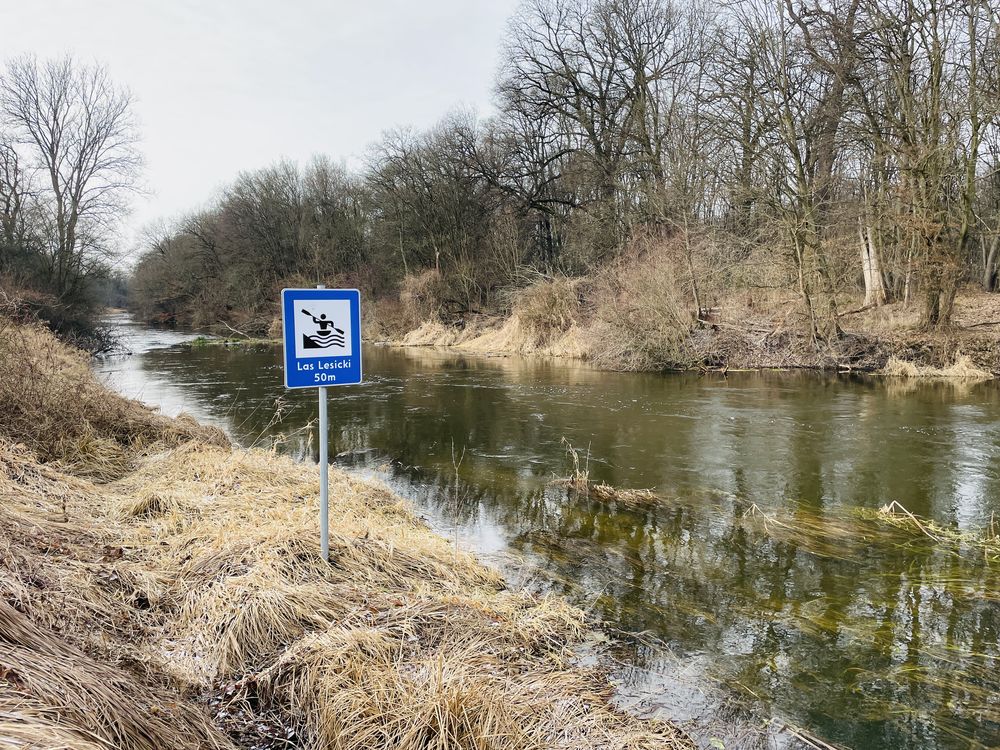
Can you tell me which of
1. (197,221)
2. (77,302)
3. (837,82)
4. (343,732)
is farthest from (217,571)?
(197,221)

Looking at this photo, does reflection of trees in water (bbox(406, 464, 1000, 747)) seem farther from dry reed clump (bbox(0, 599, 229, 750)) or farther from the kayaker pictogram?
dry reed clump (bbox(0, 599, 229, 750))

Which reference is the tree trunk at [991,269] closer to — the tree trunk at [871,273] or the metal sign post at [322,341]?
the tree trunk at [871,273]

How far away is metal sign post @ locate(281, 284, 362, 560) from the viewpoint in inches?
171

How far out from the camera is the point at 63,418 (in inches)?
306

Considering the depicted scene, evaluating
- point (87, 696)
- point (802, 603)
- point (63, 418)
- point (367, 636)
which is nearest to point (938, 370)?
point (802, 603)

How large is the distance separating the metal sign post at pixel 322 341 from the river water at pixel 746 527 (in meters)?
2.39

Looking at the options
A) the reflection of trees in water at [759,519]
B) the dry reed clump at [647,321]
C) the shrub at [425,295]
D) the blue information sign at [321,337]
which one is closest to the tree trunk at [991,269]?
the dry reed clump at [647,321]

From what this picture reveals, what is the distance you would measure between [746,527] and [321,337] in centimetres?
486

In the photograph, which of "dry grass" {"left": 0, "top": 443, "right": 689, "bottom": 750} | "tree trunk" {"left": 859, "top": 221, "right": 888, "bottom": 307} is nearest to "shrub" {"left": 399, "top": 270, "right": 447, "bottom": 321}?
"tree trunk" {"left": 859, "top": 221, "right": 888, "bottom": 307}

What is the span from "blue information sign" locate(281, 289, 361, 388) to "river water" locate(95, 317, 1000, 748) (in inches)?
98.1

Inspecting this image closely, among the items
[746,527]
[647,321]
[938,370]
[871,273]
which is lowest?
[746,527]

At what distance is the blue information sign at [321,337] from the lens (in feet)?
14.3

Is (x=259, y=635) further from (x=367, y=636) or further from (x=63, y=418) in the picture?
(x=63, y=418)

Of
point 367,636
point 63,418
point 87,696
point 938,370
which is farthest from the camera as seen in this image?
point 938,370
